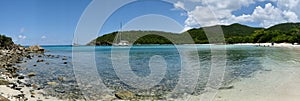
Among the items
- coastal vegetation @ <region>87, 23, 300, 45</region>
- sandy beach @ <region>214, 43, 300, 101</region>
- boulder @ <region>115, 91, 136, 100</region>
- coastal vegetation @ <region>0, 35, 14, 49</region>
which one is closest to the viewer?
sandy beach @ <region>214, 43, 300, 101</region>

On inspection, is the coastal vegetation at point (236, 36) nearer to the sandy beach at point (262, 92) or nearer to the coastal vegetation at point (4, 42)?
the coastal vegetation at point (4, 42)

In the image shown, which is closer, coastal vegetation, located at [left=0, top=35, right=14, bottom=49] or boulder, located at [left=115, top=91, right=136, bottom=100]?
boulder, located at [left=115, top=91, right=136, bottom=100]

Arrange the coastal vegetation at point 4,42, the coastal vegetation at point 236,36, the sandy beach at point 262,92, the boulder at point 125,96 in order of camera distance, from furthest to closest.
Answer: the coastal vegetation at point 236,36
the coastal vegetation at point 4,42
the boulder at point 125,96
the sandy beach at point 262,92

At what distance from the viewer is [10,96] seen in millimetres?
8812

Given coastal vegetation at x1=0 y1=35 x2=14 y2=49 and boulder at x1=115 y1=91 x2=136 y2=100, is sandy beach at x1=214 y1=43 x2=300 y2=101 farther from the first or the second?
coastal vegetation at x1=0 y1=35 x2=14 y2=49

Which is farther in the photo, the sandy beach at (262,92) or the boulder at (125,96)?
the boulder at (125,96)

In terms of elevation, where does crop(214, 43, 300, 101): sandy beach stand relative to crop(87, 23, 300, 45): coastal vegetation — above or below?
below

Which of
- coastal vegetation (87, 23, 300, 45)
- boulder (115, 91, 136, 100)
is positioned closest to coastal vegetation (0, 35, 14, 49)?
coastal vegetation (87, 23, 300, 45)

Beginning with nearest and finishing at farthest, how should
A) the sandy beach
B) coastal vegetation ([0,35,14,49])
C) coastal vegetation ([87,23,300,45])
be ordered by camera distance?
the sandy beach
coastal vegetation ([0,35,14,49])
coastal vegetation ([87,23,300,45])

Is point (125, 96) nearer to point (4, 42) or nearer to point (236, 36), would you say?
point (4, 42)

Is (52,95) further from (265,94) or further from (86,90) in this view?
(265,94)

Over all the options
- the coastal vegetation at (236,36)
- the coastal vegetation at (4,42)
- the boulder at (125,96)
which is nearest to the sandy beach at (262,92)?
the boulder at (125,96)

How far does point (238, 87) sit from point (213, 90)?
123 cm

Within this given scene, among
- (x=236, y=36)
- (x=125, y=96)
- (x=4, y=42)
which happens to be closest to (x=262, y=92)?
(x=125, y=96)
